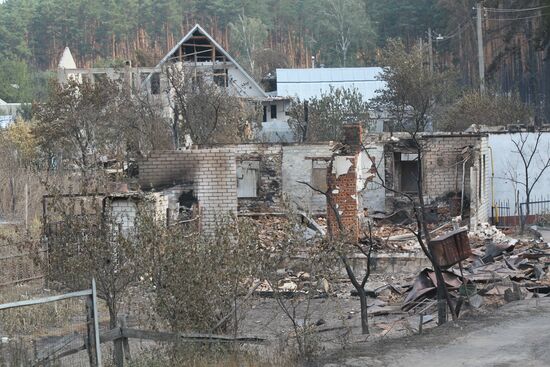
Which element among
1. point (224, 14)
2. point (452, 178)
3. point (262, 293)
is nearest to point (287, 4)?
point (224, 14)

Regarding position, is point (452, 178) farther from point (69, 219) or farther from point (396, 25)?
point (396, 25)

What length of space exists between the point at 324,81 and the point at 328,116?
18.1 m

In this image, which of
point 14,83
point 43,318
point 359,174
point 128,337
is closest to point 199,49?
point 14,83

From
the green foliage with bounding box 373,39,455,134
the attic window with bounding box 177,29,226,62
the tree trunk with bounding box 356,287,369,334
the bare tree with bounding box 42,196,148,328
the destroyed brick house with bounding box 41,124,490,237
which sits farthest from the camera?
the attic window with bounding box 177,29,226,62

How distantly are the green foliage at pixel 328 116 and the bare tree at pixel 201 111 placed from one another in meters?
3.05

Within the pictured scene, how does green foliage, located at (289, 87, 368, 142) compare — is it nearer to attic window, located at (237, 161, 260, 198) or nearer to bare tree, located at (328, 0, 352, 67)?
attic window, located at (237, 161, 260, 198)

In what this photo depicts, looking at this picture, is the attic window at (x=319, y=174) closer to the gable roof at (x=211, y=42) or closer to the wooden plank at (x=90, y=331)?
the wooden plank at (x=90, y=331)

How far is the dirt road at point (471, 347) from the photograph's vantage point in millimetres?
9709

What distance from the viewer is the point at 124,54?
94.8m

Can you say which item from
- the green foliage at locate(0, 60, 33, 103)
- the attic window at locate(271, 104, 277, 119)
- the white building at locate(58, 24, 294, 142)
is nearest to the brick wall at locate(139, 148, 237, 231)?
the white building at locate(58, 24, 294, 142)

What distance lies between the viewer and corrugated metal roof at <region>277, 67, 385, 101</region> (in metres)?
58.2

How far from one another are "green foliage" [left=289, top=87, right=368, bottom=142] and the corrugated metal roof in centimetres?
1252

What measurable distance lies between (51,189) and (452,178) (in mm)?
13585

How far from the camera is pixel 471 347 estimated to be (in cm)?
1030
